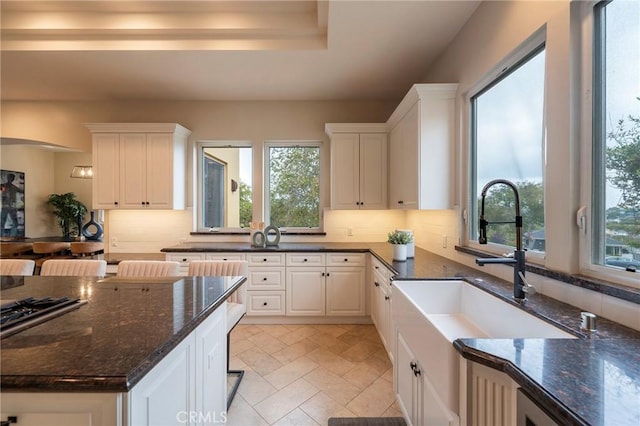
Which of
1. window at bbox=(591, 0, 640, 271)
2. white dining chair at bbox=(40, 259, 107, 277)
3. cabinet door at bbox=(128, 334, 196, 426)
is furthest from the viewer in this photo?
white dining chair at bbox=(40, 259, 107, 277)

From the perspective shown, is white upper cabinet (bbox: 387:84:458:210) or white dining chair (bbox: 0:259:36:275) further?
white upper cabinet (bbox: 387:84:458:210)

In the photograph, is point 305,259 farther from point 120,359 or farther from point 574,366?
point 574,366

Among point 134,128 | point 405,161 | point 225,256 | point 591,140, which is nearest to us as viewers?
point 591,140

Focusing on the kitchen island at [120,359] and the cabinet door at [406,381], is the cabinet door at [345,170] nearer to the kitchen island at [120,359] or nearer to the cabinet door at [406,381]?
the cabinet door at [406,381]

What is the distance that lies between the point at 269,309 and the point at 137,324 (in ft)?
7.81

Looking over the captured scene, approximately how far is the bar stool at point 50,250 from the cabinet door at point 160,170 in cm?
158

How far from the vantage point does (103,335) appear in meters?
Answer: 0.99

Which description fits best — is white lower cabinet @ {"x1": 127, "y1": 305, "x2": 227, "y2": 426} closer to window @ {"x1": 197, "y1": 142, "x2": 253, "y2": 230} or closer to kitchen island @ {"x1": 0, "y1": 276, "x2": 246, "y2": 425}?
kitchen island @ {"x1": 0, "y1": 276, "x2": 246, "y2": 425}

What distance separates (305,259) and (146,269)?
1.64 metres

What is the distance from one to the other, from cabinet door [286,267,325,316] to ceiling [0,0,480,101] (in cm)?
224

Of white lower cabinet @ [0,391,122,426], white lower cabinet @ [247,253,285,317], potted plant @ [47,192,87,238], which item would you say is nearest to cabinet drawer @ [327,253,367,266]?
white lower cabinet @ [247,253,285,317]

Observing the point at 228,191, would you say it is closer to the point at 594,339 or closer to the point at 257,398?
the point at 257,398

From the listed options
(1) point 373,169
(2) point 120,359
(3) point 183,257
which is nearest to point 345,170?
(1) point 373,169

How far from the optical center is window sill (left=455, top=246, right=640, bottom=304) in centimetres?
107
